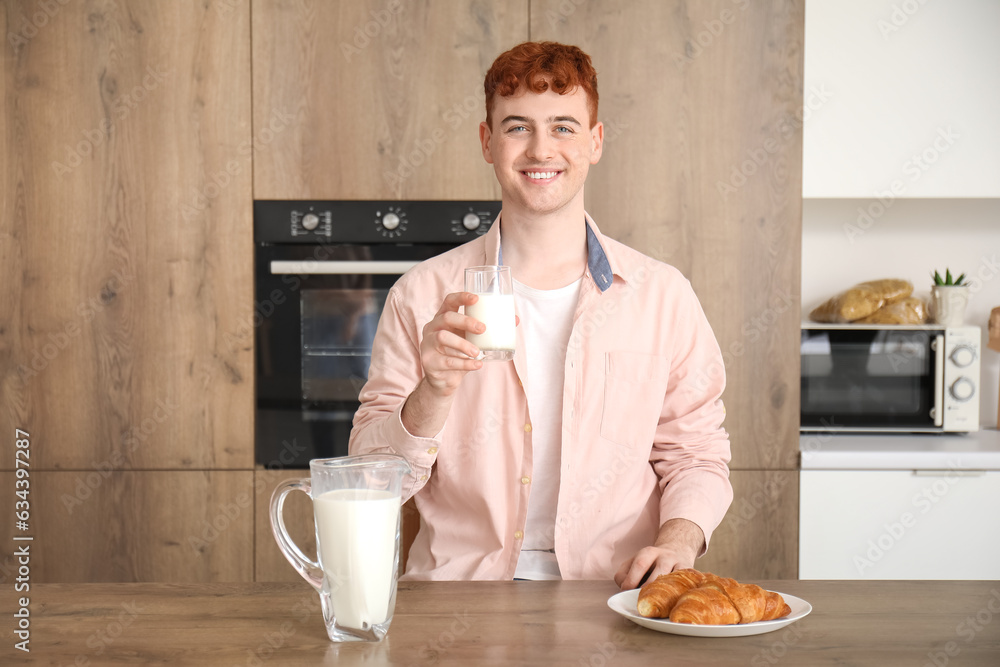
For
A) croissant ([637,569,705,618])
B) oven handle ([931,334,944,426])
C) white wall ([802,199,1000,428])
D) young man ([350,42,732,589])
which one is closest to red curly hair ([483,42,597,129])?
young man ([350,42,732,589])

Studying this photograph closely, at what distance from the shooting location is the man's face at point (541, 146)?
4.76 ft

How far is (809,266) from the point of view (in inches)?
113

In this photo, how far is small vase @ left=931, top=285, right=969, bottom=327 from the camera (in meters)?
2.53

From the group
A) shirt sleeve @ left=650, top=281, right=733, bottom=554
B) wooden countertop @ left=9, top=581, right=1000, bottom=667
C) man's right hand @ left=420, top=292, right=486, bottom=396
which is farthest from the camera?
shirt sleeve @ left=650, top=281, right=733, bottom=554

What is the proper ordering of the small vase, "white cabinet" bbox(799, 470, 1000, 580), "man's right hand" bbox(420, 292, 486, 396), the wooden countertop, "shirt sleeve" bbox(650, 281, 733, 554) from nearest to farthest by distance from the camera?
the wooden countertop
"man's right hand" bbox(420, 292, 486, 396)
"shirt sleeve" bbox(650, 281, 733, 554)
"white cabinet" bbox(799, 470, 1000, 580)
the small vase

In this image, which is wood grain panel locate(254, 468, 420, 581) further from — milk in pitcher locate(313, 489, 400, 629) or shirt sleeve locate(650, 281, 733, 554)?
milk in pitcher locate(313, 489, 400, 629)

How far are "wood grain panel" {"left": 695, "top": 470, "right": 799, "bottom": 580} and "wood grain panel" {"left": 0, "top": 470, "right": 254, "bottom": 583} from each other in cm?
129

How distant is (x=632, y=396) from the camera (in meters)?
1.51

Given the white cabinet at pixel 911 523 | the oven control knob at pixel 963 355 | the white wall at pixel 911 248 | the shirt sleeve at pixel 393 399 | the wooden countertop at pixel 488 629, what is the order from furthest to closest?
the white wall at pixel 911 248
the oven control knob at pixel 963 355
the white cabinet at pixel 911 523
the shirt sleeve at pixel 393 399
the wooden countertop at pixel 488 629

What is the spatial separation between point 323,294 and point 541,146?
113 centimetres

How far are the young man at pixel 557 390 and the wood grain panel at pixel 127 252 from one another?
99cm

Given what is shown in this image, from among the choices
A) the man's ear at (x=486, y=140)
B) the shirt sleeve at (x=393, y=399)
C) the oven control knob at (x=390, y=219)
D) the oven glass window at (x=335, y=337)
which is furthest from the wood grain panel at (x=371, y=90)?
the shirt sleeve at (x=393, y=399)

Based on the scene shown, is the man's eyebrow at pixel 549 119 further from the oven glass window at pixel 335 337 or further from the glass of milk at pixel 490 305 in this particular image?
the oven glass window at pixel 335 337

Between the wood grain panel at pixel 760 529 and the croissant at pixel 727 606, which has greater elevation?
→ the croissant at pixel 727 606
